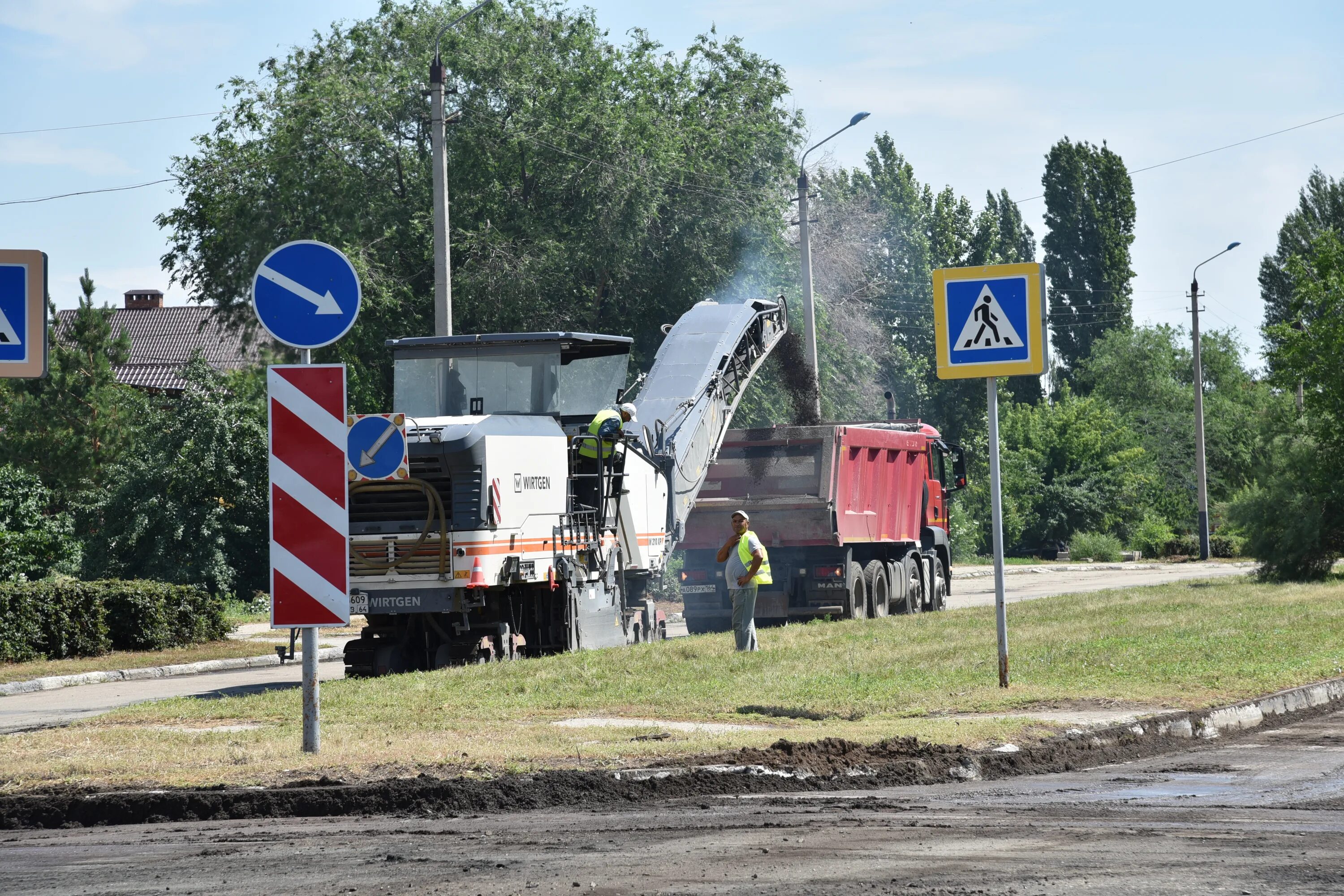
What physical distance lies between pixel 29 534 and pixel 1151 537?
40.7 metres

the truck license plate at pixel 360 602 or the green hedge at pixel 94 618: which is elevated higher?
the truck license plate at pixel 360 602

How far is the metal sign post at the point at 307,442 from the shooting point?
9281 millimetres

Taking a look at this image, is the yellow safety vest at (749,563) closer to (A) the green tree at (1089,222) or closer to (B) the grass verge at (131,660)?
(B) the grass verge at (131,660)

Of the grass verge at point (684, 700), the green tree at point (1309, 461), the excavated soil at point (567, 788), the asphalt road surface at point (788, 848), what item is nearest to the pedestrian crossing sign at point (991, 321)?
the grass verge at point (684, 700)

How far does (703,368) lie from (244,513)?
41.9 feet

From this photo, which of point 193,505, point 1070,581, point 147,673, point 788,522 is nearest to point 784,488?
point 788,522

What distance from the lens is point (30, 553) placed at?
91.6 feet

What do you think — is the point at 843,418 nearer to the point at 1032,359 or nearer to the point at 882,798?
the point at 1032,359

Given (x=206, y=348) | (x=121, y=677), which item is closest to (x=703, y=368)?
(x=121, y=677)

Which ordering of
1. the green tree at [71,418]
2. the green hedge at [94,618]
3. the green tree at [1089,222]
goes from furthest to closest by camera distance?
the green tree at [1089,222] < the green tree at [71,418] < the green hedge at [94,618]

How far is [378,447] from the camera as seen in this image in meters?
14.3

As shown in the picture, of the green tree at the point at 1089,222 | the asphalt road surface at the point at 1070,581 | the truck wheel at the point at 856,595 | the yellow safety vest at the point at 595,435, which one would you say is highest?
the green tree at the point at 1089,222

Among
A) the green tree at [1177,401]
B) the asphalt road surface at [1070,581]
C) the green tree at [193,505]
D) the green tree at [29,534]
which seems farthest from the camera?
the green tree at [1177,401]

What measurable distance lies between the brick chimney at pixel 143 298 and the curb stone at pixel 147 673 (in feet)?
221
